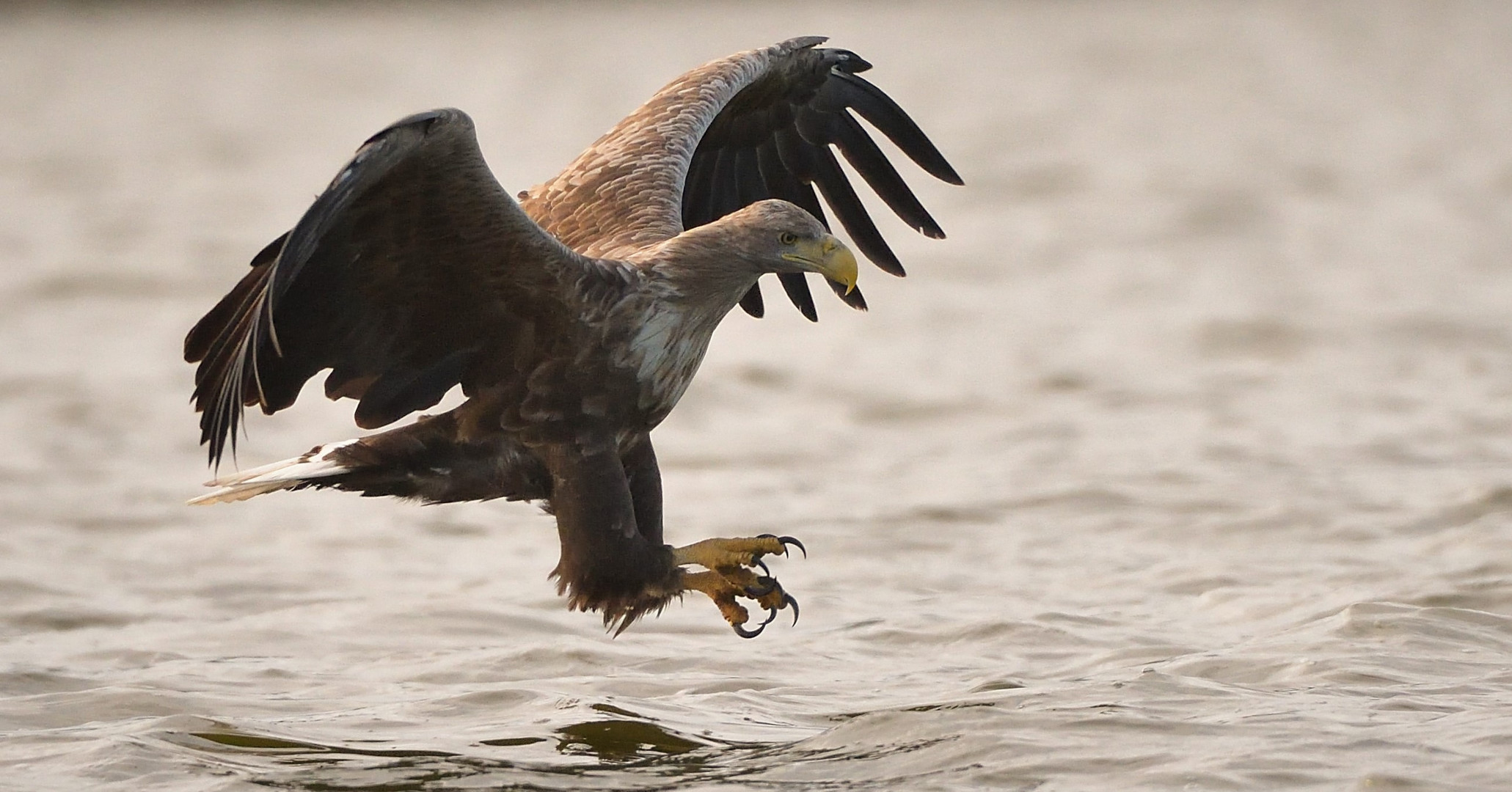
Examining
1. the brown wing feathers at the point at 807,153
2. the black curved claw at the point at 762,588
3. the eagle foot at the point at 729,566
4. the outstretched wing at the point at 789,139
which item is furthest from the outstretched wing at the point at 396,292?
the brown wing feathers at the point at 807,153

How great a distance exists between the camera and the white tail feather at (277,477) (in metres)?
6.80

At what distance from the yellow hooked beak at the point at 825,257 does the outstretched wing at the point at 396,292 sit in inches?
20.7

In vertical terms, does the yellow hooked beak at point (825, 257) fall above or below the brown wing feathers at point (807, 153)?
below

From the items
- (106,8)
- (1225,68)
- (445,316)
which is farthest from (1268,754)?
(106,8)

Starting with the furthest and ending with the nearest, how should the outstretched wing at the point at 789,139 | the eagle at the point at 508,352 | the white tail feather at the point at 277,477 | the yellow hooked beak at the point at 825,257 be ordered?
1. the outstretched wing at the point at 789,139
2. the white tail feather at the point at 277,477
3. the yellow hooked beak at the point at 825,257
4. the eagle at the point at 508,352

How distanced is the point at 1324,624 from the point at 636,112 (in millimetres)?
2971

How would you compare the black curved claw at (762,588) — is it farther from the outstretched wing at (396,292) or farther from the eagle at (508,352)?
the outstretched wing at (396,292)

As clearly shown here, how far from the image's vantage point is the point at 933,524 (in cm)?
1005

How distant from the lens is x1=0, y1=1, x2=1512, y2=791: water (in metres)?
6.62

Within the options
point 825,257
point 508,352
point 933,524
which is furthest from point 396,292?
point 933,524

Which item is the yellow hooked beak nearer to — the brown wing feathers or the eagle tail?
the eagle tail

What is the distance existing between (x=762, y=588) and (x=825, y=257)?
108 centimetres

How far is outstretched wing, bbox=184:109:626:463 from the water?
3.52ft

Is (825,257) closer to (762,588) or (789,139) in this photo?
(762,588)
